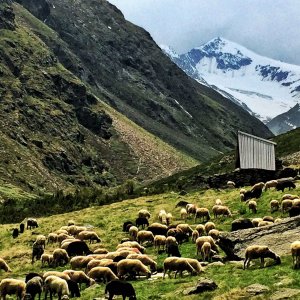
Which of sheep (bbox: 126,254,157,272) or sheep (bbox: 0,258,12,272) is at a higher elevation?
sheep (bbox: 126,254,157,272)

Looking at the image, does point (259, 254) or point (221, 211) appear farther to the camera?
point (221, 211)

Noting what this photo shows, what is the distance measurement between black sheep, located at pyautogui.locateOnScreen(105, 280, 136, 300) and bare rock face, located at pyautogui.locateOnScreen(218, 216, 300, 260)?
7.48m

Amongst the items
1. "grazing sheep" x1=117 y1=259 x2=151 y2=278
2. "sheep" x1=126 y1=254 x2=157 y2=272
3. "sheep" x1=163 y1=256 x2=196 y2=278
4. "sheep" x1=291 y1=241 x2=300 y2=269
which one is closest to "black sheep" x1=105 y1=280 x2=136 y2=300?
"grazing sheep" x1=117 y1=259 x2=151 y2=278

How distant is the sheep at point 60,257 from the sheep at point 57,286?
8501 mm

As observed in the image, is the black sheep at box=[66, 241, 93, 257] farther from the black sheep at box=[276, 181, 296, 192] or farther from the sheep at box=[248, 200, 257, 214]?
the black sheep at box=[276, 181, 296, 192]

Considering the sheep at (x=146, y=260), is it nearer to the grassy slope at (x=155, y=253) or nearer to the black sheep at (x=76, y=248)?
the grassy slope at (x=155, y=253)

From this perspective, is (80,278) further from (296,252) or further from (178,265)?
(296,252)

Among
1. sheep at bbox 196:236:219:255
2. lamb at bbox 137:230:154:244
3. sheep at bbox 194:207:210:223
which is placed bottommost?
sheep at bbox 196:236:219:255

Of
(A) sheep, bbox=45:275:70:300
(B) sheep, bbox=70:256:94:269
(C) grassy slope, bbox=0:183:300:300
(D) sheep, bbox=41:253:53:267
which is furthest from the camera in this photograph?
(D) sheep, bbox=41:253:53:267

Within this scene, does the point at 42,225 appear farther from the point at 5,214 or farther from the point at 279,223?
the point at 5,214

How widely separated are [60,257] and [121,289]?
12899mm

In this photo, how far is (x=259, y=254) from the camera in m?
27.0

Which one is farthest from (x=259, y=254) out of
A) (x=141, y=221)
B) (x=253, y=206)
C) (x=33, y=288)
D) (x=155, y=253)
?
(x=141, y=221)

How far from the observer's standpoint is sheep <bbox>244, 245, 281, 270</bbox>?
87.9 feet
